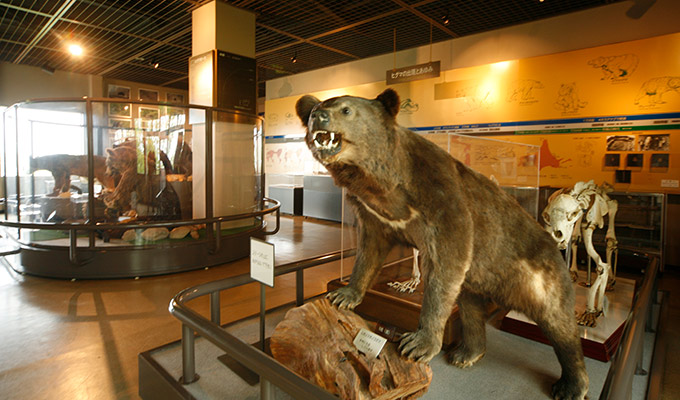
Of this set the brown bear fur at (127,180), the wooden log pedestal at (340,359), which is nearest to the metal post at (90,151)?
the brown bear fur at (127,180)

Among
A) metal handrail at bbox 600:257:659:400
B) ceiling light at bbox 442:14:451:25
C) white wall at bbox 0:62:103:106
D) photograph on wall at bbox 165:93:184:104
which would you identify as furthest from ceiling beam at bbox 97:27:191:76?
metal handrail at bbox 600:257:659:400

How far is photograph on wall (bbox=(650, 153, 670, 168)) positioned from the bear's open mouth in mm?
6240

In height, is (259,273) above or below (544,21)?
below

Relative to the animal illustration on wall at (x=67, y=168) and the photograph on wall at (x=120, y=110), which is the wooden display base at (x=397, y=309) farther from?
the photograph on wall at (x=120, y=110)

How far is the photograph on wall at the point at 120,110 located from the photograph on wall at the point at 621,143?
6.79m

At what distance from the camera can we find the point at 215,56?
20.2 ft

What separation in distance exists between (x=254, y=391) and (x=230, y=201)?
415 centimetres

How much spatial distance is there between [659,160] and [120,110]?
286 inches

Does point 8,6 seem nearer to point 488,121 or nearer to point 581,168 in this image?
point 488,121

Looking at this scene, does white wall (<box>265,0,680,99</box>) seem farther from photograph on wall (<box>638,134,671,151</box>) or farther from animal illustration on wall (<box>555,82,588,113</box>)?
photograph on wall (<box>638,134,671,151</box>)

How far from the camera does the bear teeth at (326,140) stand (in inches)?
47.2

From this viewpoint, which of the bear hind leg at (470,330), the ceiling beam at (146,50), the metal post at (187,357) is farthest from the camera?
the ceiling beam at (146,50)

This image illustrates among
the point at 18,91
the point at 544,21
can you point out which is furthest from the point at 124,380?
the point at 18,91

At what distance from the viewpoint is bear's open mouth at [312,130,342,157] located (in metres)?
1.20
